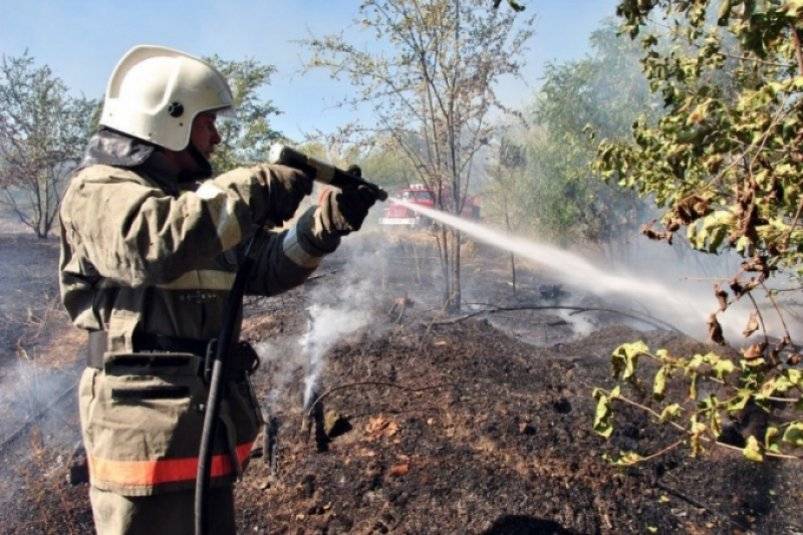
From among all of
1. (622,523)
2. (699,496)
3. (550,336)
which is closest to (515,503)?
(622,523)

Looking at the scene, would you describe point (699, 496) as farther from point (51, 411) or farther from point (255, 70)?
point (255, 70)

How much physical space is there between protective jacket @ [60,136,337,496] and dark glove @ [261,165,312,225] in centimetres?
2

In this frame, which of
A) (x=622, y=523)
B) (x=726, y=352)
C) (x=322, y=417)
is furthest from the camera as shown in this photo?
(x=726, y=352)

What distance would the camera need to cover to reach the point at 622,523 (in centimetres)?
327

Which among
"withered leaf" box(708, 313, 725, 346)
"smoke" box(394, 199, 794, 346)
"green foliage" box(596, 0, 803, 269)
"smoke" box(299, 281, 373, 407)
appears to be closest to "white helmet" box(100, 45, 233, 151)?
"green foliage" box(596, 0, 803, 269)

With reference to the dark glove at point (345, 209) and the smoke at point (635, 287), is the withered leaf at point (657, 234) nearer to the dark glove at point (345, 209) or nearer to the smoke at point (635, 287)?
the dark glove at point (345, 209)

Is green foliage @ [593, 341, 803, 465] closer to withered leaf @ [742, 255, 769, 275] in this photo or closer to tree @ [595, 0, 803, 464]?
tree @ [595, 0, 803, 464]

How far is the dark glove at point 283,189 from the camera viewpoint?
2.12 metres

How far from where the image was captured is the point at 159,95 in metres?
2.26

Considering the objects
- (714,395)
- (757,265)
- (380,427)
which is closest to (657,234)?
(757,265)

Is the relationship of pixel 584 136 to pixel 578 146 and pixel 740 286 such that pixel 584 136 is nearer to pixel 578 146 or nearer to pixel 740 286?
pixel 578 146

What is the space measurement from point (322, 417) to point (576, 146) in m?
9.42

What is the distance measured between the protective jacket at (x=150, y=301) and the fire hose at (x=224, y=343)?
3.3 inches

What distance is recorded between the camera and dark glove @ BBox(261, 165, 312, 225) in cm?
212
